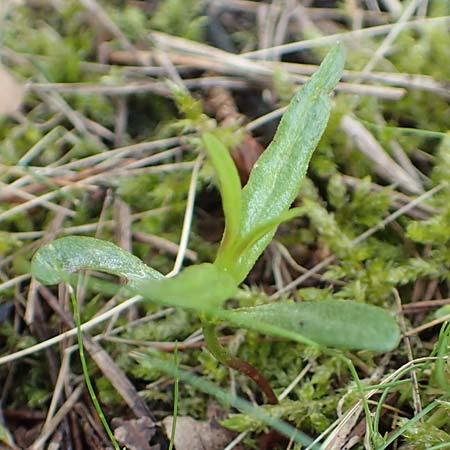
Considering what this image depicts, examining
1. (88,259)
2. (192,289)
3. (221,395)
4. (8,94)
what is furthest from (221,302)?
(8,94)

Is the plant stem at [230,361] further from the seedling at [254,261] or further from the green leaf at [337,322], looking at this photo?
the green leaf at [337,322]

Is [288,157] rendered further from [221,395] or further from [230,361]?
[221,395]

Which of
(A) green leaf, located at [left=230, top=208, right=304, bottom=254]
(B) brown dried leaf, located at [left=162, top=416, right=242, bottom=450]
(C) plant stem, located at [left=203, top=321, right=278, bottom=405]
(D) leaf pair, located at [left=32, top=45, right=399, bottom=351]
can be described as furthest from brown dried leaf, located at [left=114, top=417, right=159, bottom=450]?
(A) green leaf, located at [left=230, top=208, right=304, bottom=254]

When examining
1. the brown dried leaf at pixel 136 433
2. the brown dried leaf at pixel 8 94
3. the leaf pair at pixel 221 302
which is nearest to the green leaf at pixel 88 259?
the leaf pair at pixel 221 302

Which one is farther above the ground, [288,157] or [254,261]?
[288,157]

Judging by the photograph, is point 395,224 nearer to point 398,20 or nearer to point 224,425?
point 224,425

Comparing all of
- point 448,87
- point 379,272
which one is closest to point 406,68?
point 448,87
